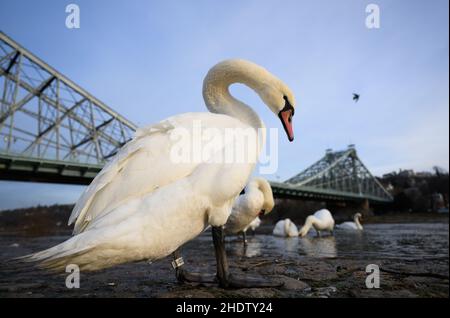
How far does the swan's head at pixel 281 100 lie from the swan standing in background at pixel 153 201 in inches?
18.5

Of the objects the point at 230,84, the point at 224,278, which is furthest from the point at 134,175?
the point at 230,84

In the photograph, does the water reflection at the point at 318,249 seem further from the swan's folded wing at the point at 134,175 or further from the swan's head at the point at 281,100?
the swan's folded wing at the point at 134,175

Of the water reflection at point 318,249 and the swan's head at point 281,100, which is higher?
the swan's head at point 281,100

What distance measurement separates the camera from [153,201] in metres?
1.93

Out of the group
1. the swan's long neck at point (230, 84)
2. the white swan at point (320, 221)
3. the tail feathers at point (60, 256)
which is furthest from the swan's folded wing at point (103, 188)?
the white swan at point (320, 221)

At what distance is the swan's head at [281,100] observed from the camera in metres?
2.73

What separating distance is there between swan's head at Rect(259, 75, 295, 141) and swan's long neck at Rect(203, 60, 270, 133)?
68mm

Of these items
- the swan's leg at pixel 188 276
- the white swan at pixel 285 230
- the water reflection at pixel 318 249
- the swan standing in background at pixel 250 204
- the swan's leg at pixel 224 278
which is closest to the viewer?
the swan's leg at pixel 224 278

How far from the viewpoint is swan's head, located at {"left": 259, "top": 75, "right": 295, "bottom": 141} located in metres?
2.73

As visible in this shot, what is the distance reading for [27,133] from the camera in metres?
35.5

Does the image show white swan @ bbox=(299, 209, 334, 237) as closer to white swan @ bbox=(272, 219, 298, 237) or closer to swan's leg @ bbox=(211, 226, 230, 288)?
white swan @ bbox=(272, 219, 298, 237)

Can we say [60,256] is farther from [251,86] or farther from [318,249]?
[318,249]

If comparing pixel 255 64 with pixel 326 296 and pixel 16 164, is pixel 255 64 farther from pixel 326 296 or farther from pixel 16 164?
pixel 16 164

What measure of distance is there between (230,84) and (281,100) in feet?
1.61
